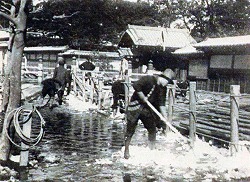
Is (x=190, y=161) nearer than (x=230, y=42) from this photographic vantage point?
Yes

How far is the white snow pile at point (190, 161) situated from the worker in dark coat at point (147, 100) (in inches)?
17.1

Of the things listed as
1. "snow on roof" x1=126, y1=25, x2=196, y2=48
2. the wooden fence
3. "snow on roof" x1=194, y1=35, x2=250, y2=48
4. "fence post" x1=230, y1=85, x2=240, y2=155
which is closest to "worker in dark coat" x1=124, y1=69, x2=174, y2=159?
the wooden fence

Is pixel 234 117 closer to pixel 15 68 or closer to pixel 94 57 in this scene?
pixel 15 68

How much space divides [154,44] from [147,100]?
18.1m

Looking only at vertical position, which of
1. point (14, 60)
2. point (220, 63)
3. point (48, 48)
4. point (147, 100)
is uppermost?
point (48, 48)

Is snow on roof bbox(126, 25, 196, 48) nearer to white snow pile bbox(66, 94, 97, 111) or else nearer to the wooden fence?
white snow pile bbox(66, 94, 97, 111)

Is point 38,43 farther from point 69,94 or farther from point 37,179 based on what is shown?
point 37,179

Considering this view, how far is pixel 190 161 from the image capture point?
7082mm

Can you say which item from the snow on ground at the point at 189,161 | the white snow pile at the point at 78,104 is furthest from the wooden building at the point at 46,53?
the snow on ground at the point at 189,161

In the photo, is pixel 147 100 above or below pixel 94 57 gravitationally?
below

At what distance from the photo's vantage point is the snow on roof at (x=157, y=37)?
24.9 m

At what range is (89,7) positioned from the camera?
1500 inches

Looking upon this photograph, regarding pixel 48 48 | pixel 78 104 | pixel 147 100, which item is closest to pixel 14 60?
pixel 147 100

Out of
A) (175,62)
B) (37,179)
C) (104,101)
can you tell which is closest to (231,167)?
(37,179)
